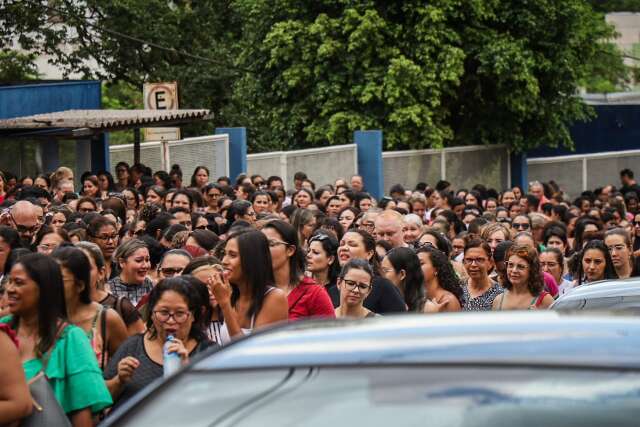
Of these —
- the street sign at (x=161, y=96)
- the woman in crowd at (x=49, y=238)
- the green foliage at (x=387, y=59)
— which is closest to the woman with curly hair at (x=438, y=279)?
the woman in crowd at (x=49, y=238)

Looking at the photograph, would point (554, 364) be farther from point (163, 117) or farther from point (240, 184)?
point (163, 117)

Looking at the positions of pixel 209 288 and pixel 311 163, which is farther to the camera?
pixel 311 163

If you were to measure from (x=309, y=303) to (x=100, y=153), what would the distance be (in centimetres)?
1622

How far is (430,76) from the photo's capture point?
30.3m

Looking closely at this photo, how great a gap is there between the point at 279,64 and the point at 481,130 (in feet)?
16.3

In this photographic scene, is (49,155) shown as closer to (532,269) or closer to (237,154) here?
(237,154)

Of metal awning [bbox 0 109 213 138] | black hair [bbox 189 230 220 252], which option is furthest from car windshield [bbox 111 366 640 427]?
metal awning [bbox 0 109 213 138]

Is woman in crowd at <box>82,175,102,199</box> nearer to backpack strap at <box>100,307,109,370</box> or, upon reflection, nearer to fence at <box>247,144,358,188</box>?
fence at <box>247,144,358,188</box>

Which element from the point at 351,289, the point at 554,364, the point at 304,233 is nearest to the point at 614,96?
the point at 304,233

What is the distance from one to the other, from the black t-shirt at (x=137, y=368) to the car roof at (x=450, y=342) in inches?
114

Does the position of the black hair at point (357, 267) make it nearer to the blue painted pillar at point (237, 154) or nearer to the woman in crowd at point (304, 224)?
the woman in crowd at point (304, 224)

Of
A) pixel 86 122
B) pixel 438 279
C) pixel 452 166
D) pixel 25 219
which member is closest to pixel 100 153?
pixel 86 122

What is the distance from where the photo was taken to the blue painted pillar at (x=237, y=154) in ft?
85.4

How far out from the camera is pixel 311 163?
90.6ft
